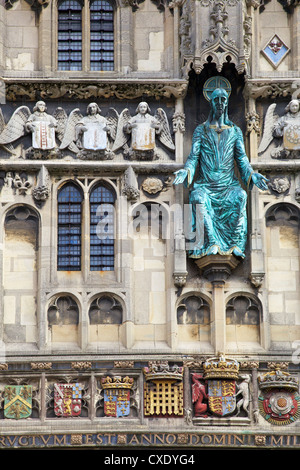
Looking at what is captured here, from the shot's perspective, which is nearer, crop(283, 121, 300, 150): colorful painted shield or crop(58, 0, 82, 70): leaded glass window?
crop(283, 121, 300, 150): colorful painted shield

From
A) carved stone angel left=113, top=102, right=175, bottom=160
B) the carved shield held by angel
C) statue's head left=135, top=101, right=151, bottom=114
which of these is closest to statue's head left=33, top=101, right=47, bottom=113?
the carved shield held by angel

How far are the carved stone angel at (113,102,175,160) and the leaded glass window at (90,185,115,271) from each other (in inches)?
30.8

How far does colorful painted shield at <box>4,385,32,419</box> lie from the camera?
80.7 feet

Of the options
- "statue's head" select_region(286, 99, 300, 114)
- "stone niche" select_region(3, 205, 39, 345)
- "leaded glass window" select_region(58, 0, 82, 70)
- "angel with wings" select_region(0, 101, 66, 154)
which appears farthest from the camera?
"leaded glass window" select_region(58, 0, 82, 70)

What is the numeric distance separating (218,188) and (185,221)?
755 millimetres

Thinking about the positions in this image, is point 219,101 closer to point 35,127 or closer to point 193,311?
point 35,127

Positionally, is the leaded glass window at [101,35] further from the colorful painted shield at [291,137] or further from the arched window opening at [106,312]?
the arched window opening at [106,312]

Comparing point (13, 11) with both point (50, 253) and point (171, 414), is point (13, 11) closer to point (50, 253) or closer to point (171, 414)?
point (50, 253)

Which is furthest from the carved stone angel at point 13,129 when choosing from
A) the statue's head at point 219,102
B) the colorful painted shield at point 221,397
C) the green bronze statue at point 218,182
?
the colorful painted shield at point 221,397

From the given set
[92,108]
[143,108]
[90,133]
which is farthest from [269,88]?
[90,133]

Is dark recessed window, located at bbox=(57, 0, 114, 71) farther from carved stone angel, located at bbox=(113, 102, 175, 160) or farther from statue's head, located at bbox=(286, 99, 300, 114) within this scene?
statue's head, located at bbox=(286, 99, 300, 114)

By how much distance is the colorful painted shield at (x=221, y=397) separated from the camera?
80.9 feet

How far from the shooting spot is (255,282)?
2527cm
